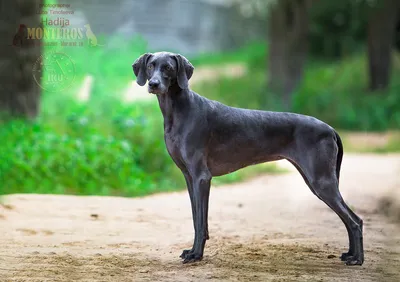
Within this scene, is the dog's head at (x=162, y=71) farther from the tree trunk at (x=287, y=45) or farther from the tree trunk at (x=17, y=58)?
the tree trunk at (x=287, y=45)

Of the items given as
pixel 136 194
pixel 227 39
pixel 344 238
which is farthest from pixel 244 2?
pixel 344 238

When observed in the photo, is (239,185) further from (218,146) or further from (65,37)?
(218,146)

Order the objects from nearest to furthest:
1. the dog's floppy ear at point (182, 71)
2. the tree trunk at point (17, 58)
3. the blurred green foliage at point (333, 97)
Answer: the dog's floppy ear at point (182, 71)
the tree trunk at point (17, 58)
the blurred green foliage at point (333, 97)

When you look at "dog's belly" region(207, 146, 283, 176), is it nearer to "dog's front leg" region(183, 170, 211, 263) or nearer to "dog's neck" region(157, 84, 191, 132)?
"dog's front leg" region(183, 170, 211, 263)

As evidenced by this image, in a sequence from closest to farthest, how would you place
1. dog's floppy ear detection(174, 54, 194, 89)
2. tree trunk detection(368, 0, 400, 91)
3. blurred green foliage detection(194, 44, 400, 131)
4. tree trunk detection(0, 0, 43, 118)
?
dog's floppy ear detection(174, 54, 194, 89)
tree trunk detection(0, 0, 43, 118)
blurred green foliage detection(194, 44, 400, 131)
tree trunk detection(368, 0, 400, 91)

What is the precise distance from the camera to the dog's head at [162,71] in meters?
4.60

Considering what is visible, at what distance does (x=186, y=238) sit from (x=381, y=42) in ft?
39.8

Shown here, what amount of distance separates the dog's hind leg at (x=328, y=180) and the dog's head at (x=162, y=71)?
99 centimetres

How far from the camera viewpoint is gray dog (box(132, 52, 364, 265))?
188 inches

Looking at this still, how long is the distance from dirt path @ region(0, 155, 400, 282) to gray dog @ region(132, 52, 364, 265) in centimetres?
30

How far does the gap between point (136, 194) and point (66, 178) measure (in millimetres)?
890

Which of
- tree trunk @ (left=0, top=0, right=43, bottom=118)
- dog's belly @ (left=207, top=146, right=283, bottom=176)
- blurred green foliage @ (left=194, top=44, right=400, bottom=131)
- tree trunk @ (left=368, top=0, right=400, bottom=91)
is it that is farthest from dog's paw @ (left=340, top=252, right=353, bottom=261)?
tree trunk @ (left=368, top=0, right=400, bottom=91)

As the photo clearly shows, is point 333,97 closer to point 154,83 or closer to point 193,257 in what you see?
point 193,257

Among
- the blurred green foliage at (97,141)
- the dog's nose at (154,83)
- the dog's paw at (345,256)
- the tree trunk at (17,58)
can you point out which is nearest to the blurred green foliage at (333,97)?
the blurred green foliage at (97,141)
